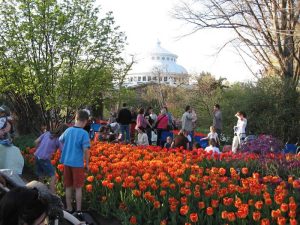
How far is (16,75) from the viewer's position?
1269 centimetres

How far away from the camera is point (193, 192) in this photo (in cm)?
594

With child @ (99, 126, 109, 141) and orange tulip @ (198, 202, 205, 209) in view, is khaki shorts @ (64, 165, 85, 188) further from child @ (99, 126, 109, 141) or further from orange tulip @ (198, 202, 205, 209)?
child @ (99, 126, 109, 141)

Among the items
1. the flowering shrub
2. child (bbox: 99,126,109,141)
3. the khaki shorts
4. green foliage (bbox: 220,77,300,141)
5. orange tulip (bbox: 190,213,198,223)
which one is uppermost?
green foliage (bbox: 220,77,300,141)

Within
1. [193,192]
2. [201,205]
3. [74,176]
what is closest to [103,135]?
[74,176]

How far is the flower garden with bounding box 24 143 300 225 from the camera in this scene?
5.17 metres

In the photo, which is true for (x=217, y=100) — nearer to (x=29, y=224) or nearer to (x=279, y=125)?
(x=279, y=125)

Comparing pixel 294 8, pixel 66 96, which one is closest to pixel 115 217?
pixel 66 96

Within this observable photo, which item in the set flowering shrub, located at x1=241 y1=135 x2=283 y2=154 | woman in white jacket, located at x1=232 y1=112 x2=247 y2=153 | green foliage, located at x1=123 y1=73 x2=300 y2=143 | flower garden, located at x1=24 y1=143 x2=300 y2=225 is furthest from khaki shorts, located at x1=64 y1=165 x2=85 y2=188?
green foliage, located at x1=123 y1=73 x2=300 y2=143

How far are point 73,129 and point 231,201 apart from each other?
2631mm

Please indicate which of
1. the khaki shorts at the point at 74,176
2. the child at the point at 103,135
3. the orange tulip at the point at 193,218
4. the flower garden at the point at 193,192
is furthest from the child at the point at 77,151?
the child at the point at 103,135

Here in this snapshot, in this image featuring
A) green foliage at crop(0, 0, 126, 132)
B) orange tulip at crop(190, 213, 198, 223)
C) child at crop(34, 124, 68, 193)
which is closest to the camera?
orange tulip at crop(190, 213, 198, 223)

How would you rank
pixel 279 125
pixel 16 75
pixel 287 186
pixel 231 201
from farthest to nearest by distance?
1. pixel 279 125
2. pixel 16 75
3. pixel 287 186
4. pixel 231 201

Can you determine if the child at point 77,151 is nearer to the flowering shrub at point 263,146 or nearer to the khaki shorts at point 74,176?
the khaki shorts at point 74,176

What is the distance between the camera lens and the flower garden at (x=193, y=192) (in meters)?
5.17
